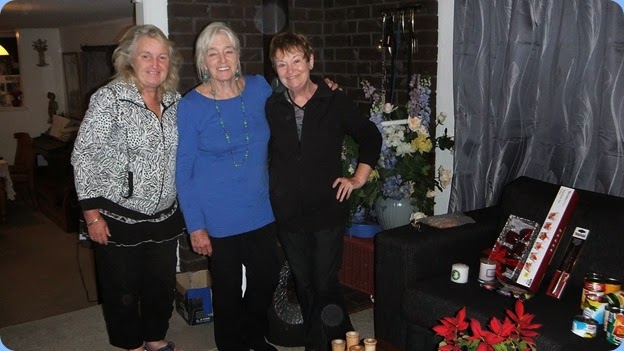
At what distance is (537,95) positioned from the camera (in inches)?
104

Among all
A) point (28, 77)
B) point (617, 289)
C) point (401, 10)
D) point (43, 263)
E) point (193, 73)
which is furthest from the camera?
point (28, 77)

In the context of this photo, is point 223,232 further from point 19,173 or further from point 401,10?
point 19,173

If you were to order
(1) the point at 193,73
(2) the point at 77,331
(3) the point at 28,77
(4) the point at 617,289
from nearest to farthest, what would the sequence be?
(4) the point at 617,289 < (2) the point at 77,331 < (1) the point at 193,73 < (3) the point at 28,77

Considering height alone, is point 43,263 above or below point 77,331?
below

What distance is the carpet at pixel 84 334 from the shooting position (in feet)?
8.65

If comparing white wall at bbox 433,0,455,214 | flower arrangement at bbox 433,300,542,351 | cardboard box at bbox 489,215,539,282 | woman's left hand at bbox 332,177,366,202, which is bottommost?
cardboard box at bbox 489,215,539,282

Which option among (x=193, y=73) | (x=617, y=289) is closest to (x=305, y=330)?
(x=617, y=289)

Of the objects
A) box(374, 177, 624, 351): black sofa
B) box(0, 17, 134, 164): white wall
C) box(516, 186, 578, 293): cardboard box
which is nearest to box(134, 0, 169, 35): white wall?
box(374, 177, 624, 351): black sofa

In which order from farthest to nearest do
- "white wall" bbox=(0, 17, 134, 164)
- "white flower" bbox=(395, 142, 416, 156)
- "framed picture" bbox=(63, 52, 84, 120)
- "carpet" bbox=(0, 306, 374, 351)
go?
"white wall" bbox=(0, 17, 134, 164) → "framed picture" bbox=(63, 52, 84, 120) → "white flower" bbox=(395, 142, 416, 156) → "carpet" bbox=(0, 306, 374, 351)

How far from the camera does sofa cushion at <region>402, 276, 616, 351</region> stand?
1.89 meters

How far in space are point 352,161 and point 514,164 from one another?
2.54 ft

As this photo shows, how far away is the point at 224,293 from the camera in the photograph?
7.34ft

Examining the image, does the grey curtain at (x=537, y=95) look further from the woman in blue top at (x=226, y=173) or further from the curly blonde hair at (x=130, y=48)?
the curly blonde hair at (x=130, y=48)

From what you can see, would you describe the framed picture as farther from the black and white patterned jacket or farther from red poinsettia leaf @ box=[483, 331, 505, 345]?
red poinsettia leaf @ box=[483, 331, 505, 345]
